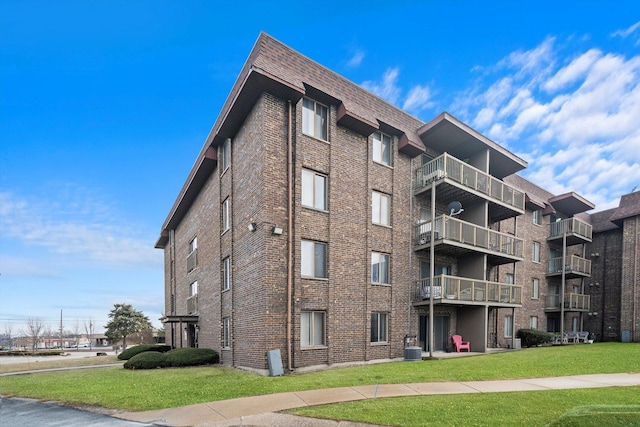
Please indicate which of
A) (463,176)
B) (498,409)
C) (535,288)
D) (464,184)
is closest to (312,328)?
(498,409)

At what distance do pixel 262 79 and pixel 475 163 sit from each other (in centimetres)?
1279

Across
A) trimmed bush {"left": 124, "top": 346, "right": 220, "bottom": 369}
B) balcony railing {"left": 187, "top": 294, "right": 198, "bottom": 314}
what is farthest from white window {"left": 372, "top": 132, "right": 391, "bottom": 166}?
balcony railing {"left": 187, "top": 294, "right": 198, "bottom": 314}

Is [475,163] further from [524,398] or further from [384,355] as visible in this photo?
[524,398]

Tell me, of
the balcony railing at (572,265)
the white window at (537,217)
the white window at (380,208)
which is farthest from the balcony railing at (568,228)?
the white window at (380,208)

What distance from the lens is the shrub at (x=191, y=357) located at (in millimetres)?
15916

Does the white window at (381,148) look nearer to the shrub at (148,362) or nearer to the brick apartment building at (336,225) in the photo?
the brick apartment building at (336,225)

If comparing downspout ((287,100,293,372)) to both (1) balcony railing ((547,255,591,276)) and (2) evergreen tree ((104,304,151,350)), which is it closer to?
(1) balcony railing ((547,255,591,276))

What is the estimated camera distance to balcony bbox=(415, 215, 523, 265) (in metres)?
17.0

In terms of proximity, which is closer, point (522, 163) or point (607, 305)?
point (522, 163)

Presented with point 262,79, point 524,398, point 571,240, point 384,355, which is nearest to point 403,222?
point 384,355

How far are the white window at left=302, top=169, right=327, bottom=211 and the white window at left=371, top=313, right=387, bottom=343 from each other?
5155 millimetres

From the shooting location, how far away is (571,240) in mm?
29156

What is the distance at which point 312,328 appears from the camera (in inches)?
543

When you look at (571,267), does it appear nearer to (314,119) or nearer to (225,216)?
(314,119)
